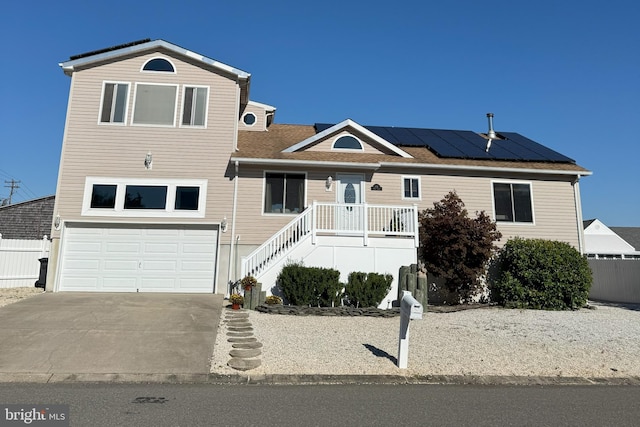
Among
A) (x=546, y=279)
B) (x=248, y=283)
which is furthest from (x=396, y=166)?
(x=248, y=283)

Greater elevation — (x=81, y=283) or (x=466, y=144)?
(x=466, y=144)

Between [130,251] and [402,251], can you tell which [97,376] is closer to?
[130,251]

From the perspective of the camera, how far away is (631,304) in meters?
13.9

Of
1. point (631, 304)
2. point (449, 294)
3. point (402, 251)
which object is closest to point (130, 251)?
point (402, 251)

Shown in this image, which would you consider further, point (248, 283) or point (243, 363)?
point (248, 283)

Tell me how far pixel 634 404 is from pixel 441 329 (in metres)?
3.94

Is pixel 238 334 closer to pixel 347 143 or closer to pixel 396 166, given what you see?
pixel 396 166

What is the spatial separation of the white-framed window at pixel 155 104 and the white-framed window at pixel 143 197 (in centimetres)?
210

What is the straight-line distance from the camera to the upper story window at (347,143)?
13.9m

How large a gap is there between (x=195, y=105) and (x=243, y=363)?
999 cm

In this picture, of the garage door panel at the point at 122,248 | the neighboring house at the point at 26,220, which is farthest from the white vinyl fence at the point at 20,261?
the neighboring house at the point at 26,220

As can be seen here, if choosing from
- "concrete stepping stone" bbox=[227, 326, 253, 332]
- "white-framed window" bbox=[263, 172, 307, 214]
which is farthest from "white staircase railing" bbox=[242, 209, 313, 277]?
"concrete stepping stone" bbox=[227, 326, 253, 332]

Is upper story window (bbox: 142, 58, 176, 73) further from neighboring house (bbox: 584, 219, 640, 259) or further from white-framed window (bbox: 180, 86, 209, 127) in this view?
neighboring house (bbox: 584, 219, 640, 259)

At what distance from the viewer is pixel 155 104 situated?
12.8 m
